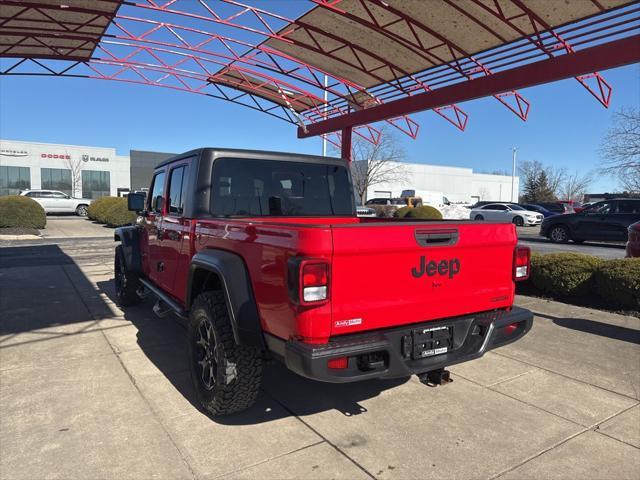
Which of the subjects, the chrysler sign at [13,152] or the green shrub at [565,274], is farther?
the chrysler sign at [13,152]

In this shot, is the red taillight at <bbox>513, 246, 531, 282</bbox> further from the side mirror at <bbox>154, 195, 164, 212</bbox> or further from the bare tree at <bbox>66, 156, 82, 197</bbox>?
the bare tree at <bbox>66, 156, 82, 197</bbox>

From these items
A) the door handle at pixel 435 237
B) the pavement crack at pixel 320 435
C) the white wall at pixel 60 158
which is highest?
the white wall at pixel 60 158

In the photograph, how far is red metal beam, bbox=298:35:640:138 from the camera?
729 centimetres

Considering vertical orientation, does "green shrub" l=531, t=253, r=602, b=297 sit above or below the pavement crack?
above

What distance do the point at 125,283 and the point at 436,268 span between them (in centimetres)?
488

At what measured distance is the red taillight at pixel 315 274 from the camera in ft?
7.90

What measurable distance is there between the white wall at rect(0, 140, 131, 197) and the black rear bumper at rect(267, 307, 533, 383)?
57.6m

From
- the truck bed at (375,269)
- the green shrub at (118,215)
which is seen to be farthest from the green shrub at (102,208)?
the truck bed at (375,269)

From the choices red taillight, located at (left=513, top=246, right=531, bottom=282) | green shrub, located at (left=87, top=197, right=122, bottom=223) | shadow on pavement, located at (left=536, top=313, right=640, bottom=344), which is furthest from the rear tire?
green shrub, located at (left=87, top=197, right=122, bottom=223)

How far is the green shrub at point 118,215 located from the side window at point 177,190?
1817cm

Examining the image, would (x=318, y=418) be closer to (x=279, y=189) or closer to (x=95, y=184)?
(x=279, y=189)

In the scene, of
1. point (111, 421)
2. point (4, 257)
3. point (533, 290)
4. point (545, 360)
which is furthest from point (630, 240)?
point (4, 257)

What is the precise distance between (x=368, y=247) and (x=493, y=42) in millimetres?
9735

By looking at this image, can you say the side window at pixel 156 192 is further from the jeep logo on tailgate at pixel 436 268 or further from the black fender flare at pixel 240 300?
the jeep logo on tailgate at pixel 436 268
